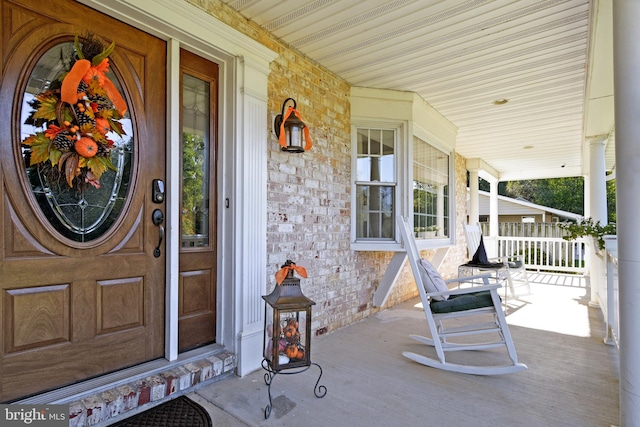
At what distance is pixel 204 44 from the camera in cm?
233

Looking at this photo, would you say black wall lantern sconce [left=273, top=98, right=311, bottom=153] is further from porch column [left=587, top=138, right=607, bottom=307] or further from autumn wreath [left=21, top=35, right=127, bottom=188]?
porch column [left=587, top=138, right=607, bottom=307]

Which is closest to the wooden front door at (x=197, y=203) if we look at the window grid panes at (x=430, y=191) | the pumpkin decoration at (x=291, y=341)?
the pumpkin decoration at (x=291, y=341)

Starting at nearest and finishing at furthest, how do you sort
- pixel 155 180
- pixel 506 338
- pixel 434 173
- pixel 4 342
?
pixel 4 342 < pixel 155 180 < pixel 506 338 < pixel 434 173

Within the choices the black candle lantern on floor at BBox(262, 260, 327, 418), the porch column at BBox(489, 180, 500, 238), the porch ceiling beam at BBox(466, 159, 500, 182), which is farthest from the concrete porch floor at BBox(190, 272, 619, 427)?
the porch column at BBox(489, 180, 500, 238)

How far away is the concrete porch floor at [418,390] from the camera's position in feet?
6.42

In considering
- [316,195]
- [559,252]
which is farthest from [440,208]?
[559,252]

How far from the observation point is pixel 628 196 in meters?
1.66

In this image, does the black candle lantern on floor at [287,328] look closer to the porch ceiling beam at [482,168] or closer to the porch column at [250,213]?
the porch column at [250,213]

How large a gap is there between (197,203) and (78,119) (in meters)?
0.86

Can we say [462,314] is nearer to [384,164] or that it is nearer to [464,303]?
[464,303]

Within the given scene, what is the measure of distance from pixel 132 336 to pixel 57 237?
2.30 ft

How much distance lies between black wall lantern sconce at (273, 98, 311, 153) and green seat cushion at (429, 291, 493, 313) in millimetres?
1627

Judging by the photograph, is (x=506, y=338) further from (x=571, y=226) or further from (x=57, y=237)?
(x=57, y=237)

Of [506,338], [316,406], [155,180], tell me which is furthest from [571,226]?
[155,180]
